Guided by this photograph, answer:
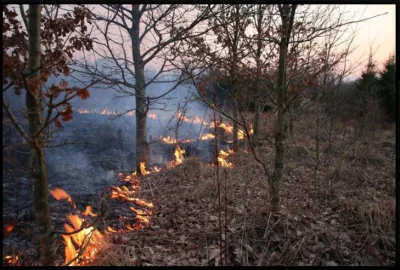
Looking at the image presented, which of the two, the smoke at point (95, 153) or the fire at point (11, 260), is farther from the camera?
the smoke at point (95, 153)

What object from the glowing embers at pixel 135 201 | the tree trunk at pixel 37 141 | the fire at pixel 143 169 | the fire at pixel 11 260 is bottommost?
the fire at pixel 11 260

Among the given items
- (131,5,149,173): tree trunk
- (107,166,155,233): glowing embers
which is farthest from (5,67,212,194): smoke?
(107,166,155,233): glowing embers

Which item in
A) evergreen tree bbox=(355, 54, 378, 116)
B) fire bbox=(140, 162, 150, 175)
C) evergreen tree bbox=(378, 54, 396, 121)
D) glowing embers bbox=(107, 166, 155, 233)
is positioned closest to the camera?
glowing embers bbox=(107, 166, 155, 233)

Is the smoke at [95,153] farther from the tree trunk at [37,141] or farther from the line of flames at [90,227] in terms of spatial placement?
the tree trunk at [37,141]

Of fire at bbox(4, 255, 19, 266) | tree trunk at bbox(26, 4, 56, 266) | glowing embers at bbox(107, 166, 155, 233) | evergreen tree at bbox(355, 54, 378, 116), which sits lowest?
fire at bbox(4, 255, 19, 266)

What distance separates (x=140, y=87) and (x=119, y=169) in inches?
144

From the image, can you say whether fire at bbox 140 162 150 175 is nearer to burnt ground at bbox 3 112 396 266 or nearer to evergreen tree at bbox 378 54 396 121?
burnt ground at bbox 3 112 396 266

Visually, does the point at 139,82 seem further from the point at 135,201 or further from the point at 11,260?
the point at 11,260

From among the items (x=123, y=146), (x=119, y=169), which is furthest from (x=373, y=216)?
(x=123, y=146)

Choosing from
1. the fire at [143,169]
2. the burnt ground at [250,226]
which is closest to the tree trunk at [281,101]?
the burnt ground at [250,226]

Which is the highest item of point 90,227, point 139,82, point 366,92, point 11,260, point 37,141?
point 366,92

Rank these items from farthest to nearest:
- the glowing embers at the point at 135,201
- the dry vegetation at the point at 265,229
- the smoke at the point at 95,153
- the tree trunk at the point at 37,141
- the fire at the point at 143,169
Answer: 1. the fire at the point at 143,169
2. the smoke at the point at 95,153
3. the glowing embers at the point at 135,201
4. the dry vegetation at the point at 265,229
5. the tree trunk at the point at 37,141

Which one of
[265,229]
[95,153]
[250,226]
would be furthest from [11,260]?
[95,153]

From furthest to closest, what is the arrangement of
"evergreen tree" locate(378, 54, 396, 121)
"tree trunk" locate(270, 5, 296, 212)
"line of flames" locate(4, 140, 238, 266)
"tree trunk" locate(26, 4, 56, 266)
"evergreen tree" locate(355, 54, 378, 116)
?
"evergreen tree" locate(378, 54, 396, 121) → "evergreen tree" locate(355, 54, 378, 116) → "tree trunk" locate(270, 5, 296, 212) → "line of flames" locate(4, 140, 238, 266) → "tree trunk" locate(26, 4, 56, 266)
